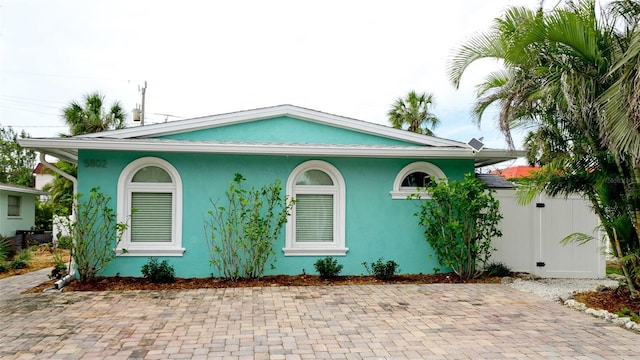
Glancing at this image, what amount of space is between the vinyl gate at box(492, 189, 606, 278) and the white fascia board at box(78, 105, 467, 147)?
6.52ft

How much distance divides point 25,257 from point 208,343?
29.9 feet

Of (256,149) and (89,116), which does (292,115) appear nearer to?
(256,149)

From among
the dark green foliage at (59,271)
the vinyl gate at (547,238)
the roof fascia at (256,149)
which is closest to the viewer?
the roof fascia at (256,149)

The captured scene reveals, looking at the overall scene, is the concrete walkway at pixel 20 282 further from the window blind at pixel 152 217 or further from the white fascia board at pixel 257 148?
the white fascia board at pixel 257 148

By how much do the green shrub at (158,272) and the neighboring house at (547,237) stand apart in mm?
6720

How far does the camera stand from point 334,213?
9.04 m

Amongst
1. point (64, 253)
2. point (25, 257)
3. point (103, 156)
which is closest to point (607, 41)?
point (103, 156)

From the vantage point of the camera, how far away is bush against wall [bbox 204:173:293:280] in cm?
826

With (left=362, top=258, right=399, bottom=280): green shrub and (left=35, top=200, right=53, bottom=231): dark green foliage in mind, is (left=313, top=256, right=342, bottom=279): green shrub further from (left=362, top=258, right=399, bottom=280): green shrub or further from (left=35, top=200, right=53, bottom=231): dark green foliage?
(left=35, top=200, right=53, bottom=231): dark green foliage

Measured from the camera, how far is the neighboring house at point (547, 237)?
9211 mm

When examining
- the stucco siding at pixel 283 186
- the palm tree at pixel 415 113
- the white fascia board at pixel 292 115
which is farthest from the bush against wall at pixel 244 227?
the palm tree at pixel 415 113

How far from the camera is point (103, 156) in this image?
8.36 metres

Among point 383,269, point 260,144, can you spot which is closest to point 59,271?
point 260,144

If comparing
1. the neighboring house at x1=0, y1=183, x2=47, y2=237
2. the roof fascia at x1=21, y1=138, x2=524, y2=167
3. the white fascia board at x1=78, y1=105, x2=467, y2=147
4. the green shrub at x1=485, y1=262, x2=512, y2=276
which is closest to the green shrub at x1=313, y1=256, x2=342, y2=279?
the roof fascia at x1=21, y1=138, x2=524, y2=167
